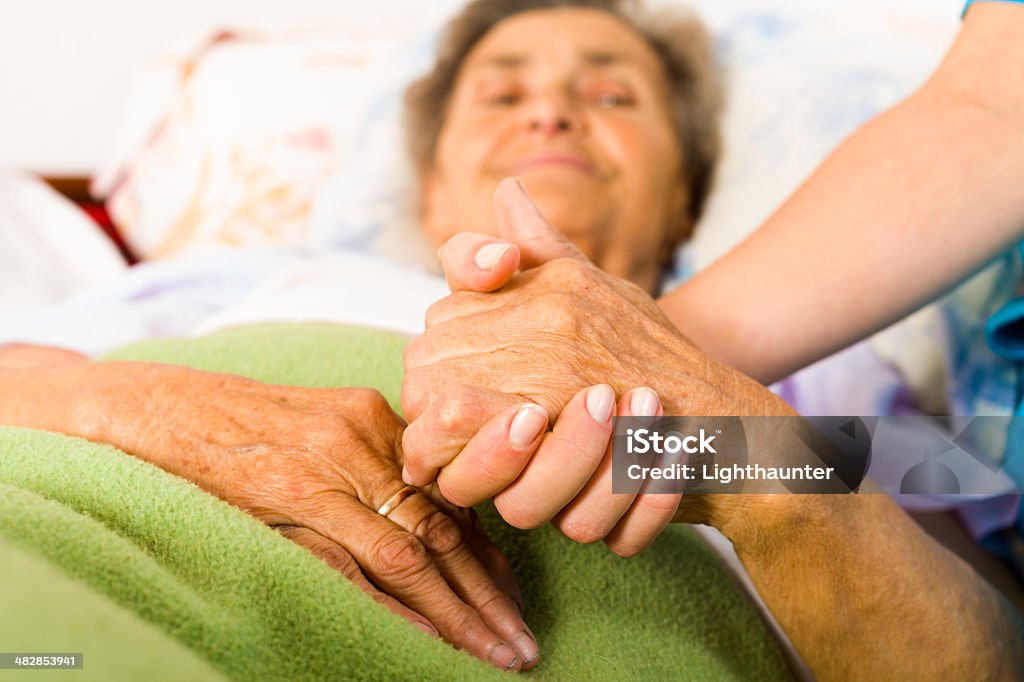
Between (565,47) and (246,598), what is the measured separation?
1.11 meters

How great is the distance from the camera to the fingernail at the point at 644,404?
21.2 inches

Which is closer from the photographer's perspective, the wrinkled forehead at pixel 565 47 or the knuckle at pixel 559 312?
the knuckle at pixel 559 312

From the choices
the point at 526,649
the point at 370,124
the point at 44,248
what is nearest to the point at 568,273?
the point at 526,649

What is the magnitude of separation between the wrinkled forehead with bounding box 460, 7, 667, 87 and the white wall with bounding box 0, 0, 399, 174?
0.94 metres

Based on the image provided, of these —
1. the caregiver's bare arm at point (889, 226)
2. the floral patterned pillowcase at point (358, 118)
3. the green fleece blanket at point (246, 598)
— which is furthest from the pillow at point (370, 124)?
the green fleece blanket at point (246, 598)

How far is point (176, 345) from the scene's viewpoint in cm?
83

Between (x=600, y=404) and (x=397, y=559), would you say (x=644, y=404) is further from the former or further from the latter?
(x=397, y=559)

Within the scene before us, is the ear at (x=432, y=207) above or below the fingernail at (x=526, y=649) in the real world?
below

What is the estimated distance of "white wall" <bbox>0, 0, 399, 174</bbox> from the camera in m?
2.09

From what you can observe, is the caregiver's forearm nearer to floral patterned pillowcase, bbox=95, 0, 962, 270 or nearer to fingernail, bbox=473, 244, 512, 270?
fingernail, bbox=473, 244, 512, 270

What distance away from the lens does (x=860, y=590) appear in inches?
24.6

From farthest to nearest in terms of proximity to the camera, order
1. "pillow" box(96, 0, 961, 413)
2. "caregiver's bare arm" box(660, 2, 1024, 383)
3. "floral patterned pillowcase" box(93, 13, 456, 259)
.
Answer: "floral patterned pillowcase" box(93, 13, 456, 259), "pillow" box(96, 0, 961, 413), "caregiver's bare arm" box(660, 2, 1024, 383)

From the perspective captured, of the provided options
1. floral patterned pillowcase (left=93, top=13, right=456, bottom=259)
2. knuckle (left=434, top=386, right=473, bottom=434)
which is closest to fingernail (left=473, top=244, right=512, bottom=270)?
knuckle (left=434, top=386, right=473, bottom=434)

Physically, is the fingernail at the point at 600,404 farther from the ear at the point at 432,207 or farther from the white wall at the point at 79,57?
the white wall at the point at 79,57
